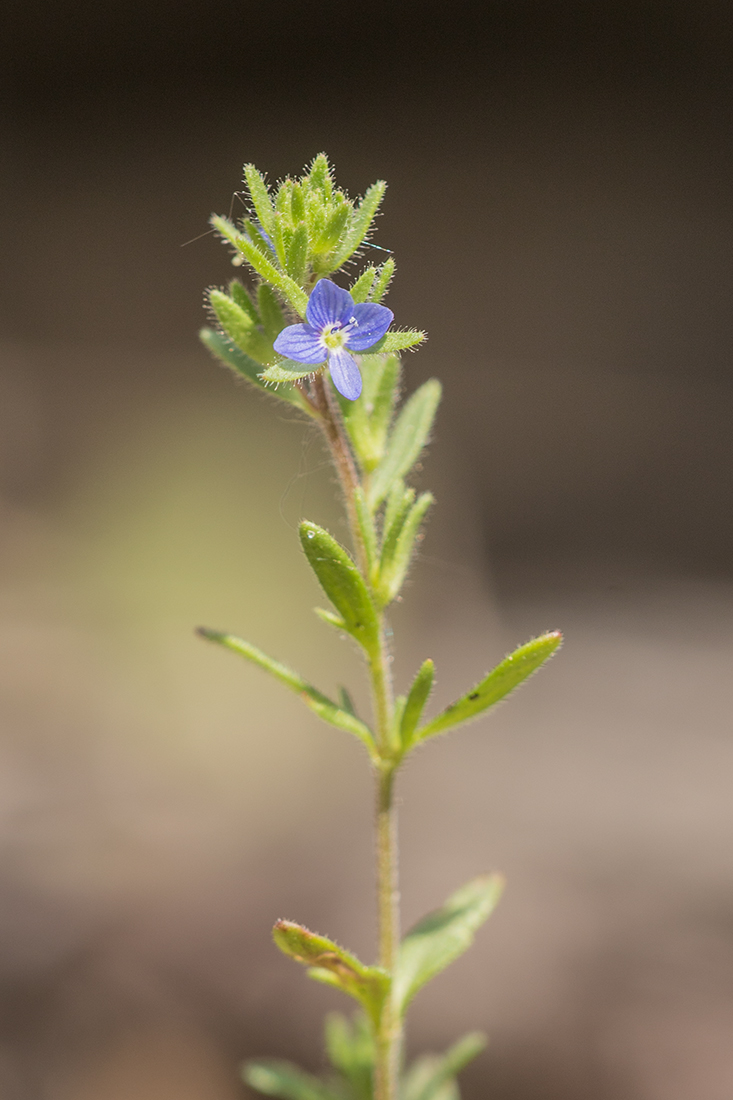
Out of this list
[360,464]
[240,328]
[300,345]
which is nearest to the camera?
[300,345]

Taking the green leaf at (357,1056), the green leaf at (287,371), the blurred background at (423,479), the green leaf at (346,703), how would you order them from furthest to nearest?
the blurred background at (423,479)
the green leaf at (357,1056)
the green leaf at (346,703)
the green leaf at (287,371)

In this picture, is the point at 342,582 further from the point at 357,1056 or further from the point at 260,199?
the point at 357,1056

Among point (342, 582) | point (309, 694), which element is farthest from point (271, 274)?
point (309, 694)

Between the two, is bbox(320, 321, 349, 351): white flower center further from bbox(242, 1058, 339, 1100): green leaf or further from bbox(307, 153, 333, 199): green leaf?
bbox(242, 1058, 339, 1100): green leaf

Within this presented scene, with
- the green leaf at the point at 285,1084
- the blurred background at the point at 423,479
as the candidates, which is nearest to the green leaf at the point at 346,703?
the green leaf at the point at 285,1084

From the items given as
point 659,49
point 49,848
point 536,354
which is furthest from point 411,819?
point 659,49

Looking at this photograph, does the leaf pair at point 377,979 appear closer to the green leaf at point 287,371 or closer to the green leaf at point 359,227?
the green leaf at point 287,371

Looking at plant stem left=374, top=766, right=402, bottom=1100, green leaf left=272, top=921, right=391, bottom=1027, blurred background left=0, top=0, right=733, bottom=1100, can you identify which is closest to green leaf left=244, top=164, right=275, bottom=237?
plant stem left=374, top=766, right=402, bottom=1100
